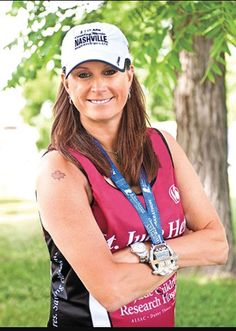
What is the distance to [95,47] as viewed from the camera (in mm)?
2482

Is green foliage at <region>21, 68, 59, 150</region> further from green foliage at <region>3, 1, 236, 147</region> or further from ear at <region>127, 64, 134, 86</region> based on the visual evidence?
ear at <region>127, 64, 134, 86</region>

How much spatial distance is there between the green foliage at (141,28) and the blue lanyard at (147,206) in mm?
2068

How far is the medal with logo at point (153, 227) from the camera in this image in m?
2.46

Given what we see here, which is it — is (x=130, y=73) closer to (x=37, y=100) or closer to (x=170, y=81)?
(x=170, y=81)

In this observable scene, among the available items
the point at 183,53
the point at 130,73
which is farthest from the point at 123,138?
the point at 183,53

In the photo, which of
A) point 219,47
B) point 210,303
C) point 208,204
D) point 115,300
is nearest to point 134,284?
point 115,300

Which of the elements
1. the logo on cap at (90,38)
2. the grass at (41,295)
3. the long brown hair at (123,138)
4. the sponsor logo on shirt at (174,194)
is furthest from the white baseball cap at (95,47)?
the grass at (41,295)

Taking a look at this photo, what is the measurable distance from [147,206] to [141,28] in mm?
3509

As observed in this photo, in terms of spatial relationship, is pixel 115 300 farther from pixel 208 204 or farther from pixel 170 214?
pixel 208 204

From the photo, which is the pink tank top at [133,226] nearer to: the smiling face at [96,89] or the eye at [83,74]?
the smiling face at [96,89]

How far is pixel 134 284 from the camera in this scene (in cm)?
244

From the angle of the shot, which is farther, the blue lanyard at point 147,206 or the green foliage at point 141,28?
the green foliage at point 141,28

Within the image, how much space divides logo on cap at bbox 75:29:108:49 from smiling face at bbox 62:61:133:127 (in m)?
0.08

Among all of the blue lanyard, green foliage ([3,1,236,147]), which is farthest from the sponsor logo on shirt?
green foliage ([3,1,236,147])
